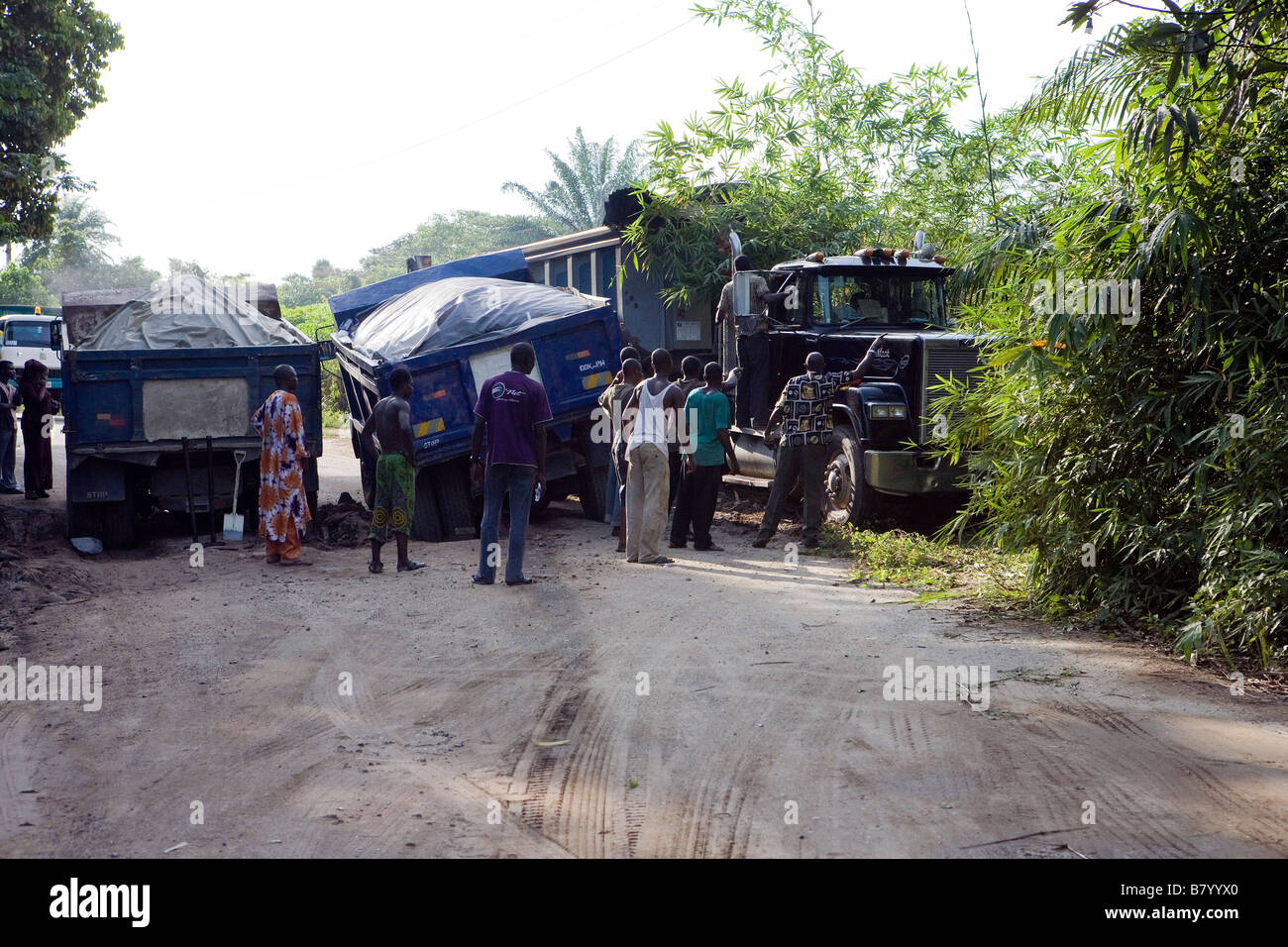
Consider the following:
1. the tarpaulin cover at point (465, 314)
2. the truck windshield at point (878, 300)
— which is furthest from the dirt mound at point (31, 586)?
the truck windshield at point (878, 300)

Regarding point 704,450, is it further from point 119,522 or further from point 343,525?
point 119,522

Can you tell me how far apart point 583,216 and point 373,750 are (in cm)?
3883

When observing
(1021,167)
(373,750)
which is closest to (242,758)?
(373,750)

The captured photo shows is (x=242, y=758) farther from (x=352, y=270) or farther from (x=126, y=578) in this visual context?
(x=352, y=270)

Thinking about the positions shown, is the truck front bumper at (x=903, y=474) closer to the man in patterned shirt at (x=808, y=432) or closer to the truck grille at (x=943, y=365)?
the truck grille at (x=943, y=365)

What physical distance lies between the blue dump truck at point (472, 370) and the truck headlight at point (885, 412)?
2728 millimetres

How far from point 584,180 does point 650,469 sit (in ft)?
109

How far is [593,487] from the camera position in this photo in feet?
39.5

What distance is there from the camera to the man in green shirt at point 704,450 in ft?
33.9

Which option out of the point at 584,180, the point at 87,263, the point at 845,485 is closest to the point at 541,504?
the point at 845,485

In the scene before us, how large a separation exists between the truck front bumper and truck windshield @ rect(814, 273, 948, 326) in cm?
176

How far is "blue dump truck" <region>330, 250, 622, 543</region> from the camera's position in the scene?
11.0m

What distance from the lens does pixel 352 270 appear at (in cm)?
6875

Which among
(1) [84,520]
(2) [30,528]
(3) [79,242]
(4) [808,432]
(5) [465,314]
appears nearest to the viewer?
(4) [808,432]
